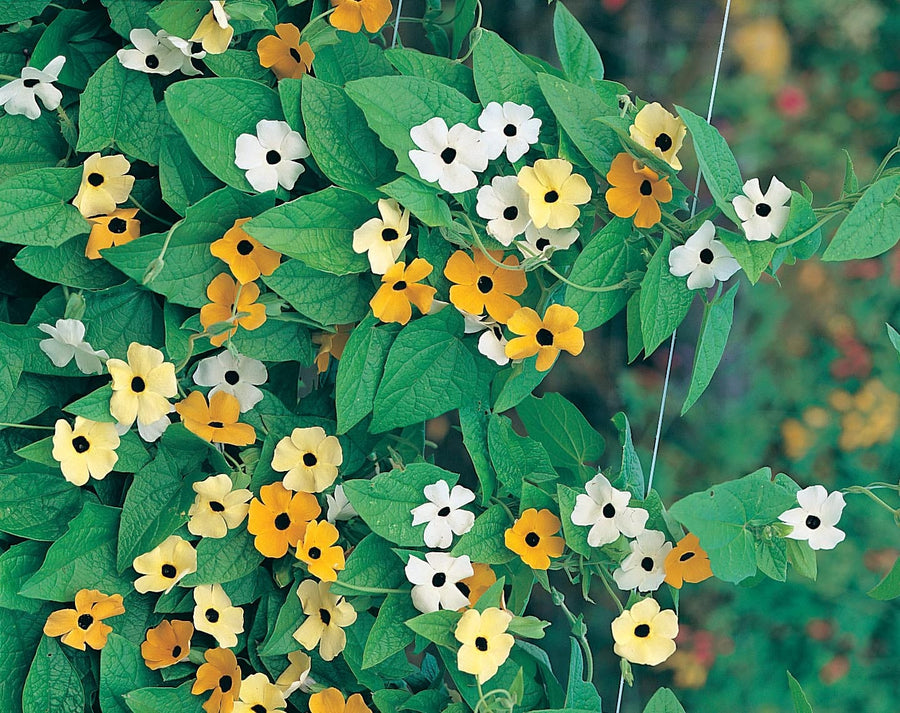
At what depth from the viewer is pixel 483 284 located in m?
0.64

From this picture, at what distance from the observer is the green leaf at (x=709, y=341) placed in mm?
611

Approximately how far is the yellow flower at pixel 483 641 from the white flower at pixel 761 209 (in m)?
0.33

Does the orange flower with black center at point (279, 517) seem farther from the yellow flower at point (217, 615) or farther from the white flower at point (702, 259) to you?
the white flower at point (702, 259)

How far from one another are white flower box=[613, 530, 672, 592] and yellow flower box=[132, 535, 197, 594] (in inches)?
13.1

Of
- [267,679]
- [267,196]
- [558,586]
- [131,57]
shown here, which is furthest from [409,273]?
[558,586]

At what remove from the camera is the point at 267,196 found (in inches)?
24.3

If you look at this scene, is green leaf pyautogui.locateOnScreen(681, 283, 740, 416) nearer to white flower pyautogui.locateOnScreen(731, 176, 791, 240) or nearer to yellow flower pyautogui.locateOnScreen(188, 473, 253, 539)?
white flower pyautogui.locateOnScreen(731, 176, 791, 240)

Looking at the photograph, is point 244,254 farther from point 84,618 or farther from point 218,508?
point 84,618

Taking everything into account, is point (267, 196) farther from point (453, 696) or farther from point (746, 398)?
point (746, 398)

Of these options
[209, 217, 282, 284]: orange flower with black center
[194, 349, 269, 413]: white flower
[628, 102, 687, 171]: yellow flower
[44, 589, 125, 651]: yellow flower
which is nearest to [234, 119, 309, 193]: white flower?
[209, 217, 282, 284]: orange flower with black center

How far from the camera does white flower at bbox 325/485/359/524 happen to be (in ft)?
2.22

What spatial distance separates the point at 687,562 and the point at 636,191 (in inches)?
11.2

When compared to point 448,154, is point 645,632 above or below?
below

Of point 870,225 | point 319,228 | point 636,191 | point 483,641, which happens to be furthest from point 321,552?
point 870,225
